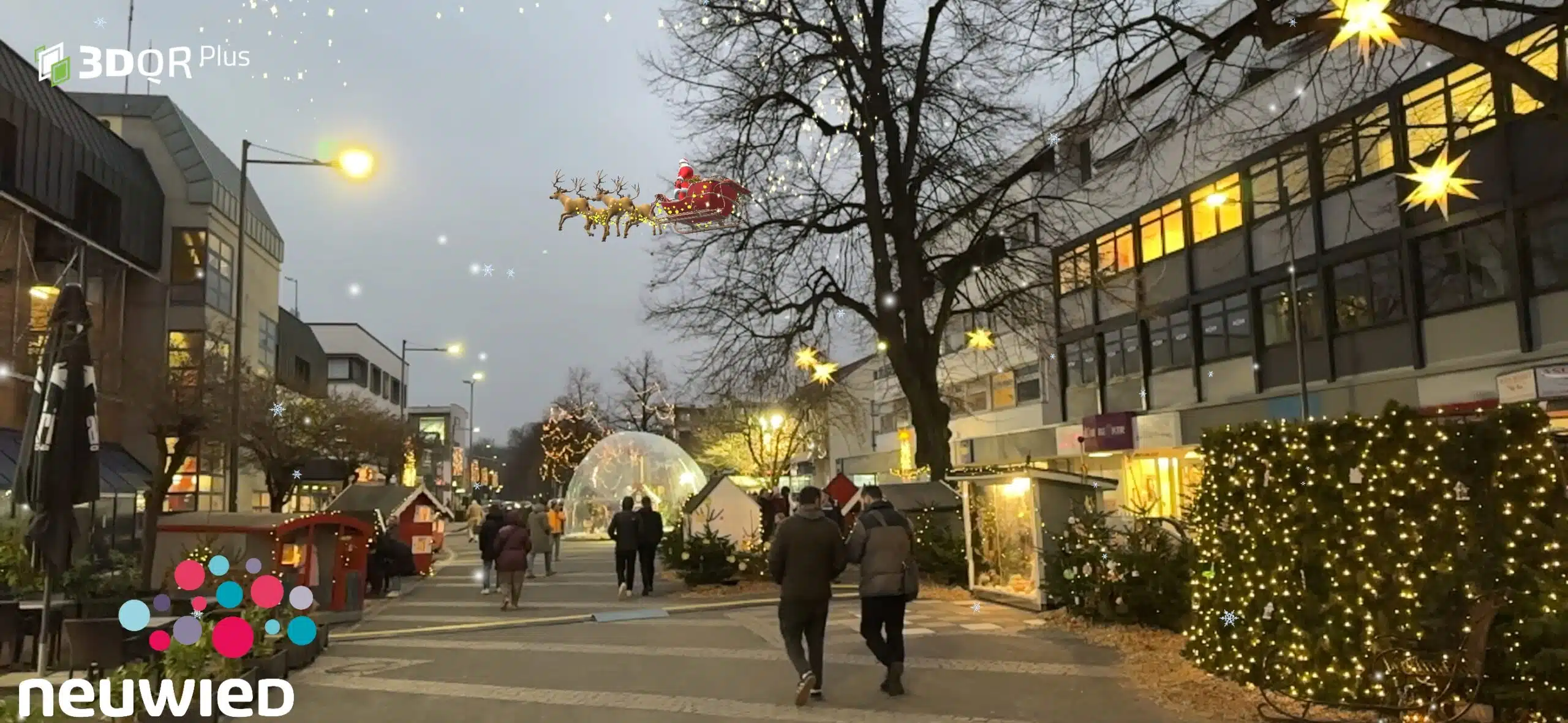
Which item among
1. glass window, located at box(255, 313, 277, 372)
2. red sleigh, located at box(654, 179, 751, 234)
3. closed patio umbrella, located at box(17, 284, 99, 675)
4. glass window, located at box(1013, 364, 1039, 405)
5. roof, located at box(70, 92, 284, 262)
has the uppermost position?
roof, located at box(70, 92, 284, 262)

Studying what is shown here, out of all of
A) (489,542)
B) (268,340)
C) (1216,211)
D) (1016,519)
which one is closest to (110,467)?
(489,542)

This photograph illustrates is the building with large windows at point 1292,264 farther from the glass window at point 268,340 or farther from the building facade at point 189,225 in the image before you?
the glass window at point 268,340

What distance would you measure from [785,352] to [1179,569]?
31.6 feet

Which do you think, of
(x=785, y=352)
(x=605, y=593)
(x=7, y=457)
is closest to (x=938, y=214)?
(x=785, y=352)

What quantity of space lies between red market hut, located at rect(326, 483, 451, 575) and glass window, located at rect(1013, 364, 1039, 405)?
24.4 m

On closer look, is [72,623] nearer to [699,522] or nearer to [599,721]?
[599,721]

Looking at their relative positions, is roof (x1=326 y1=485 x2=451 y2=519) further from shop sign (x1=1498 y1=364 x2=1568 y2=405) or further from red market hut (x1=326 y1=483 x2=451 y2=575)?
shop sign (x1=1498 y1=364 x2=1568 y2=405)

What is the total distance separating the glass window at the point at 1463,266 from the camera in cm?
2131

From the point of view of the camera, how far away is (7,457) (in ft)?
68.8

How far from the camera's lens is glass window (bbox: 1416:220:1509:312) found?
21.3m

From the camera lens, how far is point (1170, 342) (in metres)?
32.4

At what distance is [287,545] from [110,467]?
15.5m

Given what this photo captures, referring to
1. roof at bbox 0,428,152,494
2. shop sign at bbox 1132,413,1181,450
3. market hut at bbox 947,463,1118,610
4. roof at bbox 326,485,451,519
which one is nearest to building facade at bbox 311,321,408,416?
roof at bbox 0,428,152,494

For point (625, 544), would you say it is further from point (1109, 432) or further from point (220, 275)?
point (220, 275)
